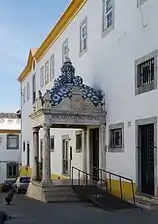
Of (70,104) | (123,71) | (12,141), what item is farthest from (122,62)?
(12,141)

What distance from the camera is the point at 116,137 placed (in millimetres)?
19234

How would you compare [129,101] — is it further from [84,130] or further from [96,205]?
[84,130]

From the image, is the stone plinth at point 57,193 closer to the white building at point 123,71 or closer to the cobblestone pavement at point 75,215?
the cobblestone pavement at point 75,215

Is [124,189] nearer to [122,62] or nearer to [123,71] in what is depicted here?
[123,71]

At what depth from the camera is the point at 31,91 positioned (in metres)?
39.8

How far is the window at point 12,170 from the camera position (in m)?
51.3

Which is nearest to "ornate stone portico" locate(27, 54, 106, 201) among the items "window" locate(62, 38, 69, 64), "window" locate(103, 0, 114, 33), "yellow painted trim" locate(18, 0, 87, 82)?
"window" locate(103, 0, 114, 33)

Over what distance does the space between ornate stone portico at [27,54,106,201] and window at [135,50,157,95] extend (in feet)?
11.7

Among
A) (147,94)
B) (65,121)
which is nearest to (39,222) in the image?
(147,94)

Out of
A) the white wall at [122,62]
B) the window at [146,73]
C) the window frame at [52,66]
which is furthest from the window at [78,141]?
the window at [146,73]

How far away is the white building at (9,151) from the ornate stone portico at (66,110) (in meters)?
31.0

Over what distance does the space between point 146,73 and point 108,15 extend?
186 inches

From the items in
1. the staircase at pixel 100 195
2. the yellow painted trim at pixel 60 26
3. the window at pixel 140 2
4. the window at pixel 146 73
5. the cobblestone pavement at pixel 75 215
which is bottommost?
the cobblestone pavement at pixel 75 215

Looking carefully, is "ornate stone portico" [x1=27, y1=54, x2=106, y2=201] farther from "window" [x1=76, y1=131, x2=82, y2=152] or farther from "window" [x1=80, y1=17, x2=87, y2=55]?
"window" [x1=76, y1=131, x2=82, y2=152]
